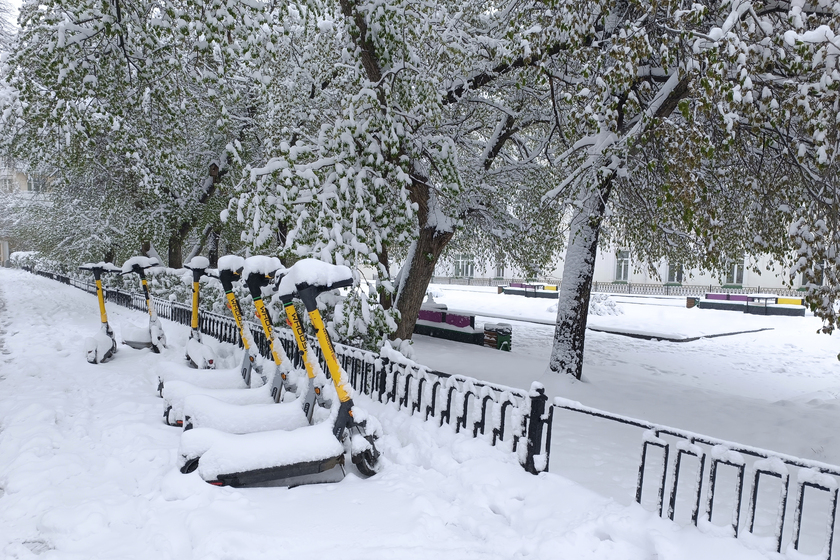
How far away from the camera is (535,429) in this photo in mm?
4258

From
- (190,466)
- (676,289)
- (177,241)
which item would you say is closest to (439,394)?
(190,466)

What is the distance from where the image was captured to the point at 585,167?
266 inches

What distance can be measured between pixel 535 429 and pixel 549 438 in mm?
156

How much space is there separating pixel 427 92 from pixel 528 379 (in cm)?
541

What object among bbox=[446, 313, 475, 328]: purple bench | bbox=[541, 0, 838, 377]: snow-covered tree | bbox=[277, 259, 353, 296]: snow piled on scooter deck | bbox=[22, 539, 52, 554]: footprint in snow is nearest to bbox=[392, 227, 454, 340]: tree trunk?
bbox=[541, 0, 838, 377]: snow-covered tree

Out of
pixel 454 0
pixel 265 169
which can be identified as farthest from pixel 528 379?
pixel 454 0

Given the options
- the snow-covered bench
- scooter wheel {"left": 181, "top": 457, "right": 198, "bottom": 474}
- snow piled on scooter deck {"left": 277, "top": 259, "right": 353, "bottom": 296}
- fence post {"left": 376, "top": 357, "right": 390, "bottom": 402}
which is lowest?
scooter wheel {"left": 181, "top": 457, "right": 198, "bottom": 474}

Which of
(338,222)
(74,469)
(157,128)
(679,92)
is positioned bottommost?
(74,469)

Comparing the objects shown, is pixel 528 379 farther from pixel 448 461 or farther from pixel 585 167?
pixel 448 461

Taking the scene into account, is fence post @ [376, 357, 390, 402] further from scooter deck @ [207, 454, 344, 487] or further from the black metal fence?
the black metal fence

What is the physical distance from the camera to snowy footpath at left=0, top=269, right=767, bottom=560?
10.7 ft

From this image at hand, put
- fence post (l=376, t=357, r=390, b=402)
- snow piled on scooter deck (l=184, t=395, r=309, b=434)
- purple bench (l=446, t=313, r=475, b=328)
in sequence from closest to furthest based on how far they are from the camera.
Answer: snow piled on scooter deck (l=184, t=395, r=309, b=434), fence post (l=376, t=357, r=390, b=402), purple bench (l=446, t=313, r=475, b=328)

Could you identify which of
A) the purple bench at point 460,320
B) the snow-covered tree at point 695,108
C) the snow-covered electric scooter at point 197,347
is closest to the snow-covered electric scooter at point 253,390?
the snow-covered electric scooter at point 197,347

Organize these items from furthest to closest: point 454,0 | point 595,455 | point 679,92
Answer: point 454,0 → point 679,92 → point 595,455
